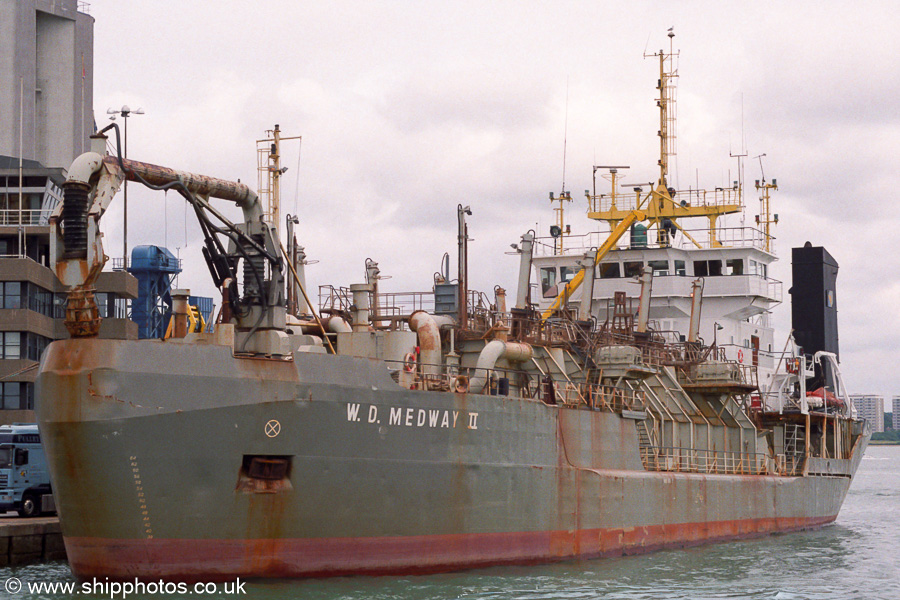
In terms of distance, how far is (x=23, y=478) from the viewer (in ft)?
82.1

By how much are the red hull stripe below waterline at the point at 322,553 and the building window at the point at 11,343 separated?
25916mm

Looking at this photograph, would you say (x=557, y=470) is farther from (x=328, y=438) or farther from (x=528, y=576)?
(x=328, y=438)

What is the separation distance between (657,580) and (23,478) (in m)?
14.4

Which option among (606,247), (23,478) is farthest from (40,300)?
(606,247)

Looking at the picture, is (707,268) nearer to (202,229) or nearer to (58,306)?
(202,229)

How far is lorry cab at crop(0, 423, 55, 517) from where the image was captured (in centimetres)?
2483

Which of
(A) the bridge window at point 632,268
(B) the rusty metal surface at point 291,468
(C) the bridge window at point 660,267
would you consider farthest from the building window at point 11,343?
(B) the rusty metal surface at point 291,468

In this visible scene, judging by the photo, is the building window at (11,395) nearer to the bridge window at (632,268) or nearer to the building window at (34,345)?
the building window at (34,345)

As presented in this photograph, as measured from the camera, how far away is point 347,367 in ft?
63.9

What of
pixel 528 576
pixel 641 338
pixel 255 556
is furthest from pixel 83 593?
pixel 641 338

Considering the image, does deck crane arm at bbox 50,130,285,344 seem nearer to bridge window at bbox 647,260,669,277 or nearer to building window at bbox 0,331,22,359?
bridge window at bbox 647,260,669,277

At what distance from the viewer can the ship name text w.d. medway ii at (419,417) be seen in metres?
19.4

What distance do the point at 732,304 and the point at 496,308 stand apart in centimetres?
1440

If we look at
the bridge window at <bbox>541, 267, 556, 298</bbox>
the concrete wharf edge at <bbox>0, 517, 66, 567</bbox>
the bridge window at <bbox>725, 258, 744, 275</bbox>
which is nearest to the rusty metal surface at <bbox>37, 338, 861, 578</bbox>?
the concrete wharf edge at <bbox>0, 517, 66, 567</bbox>
